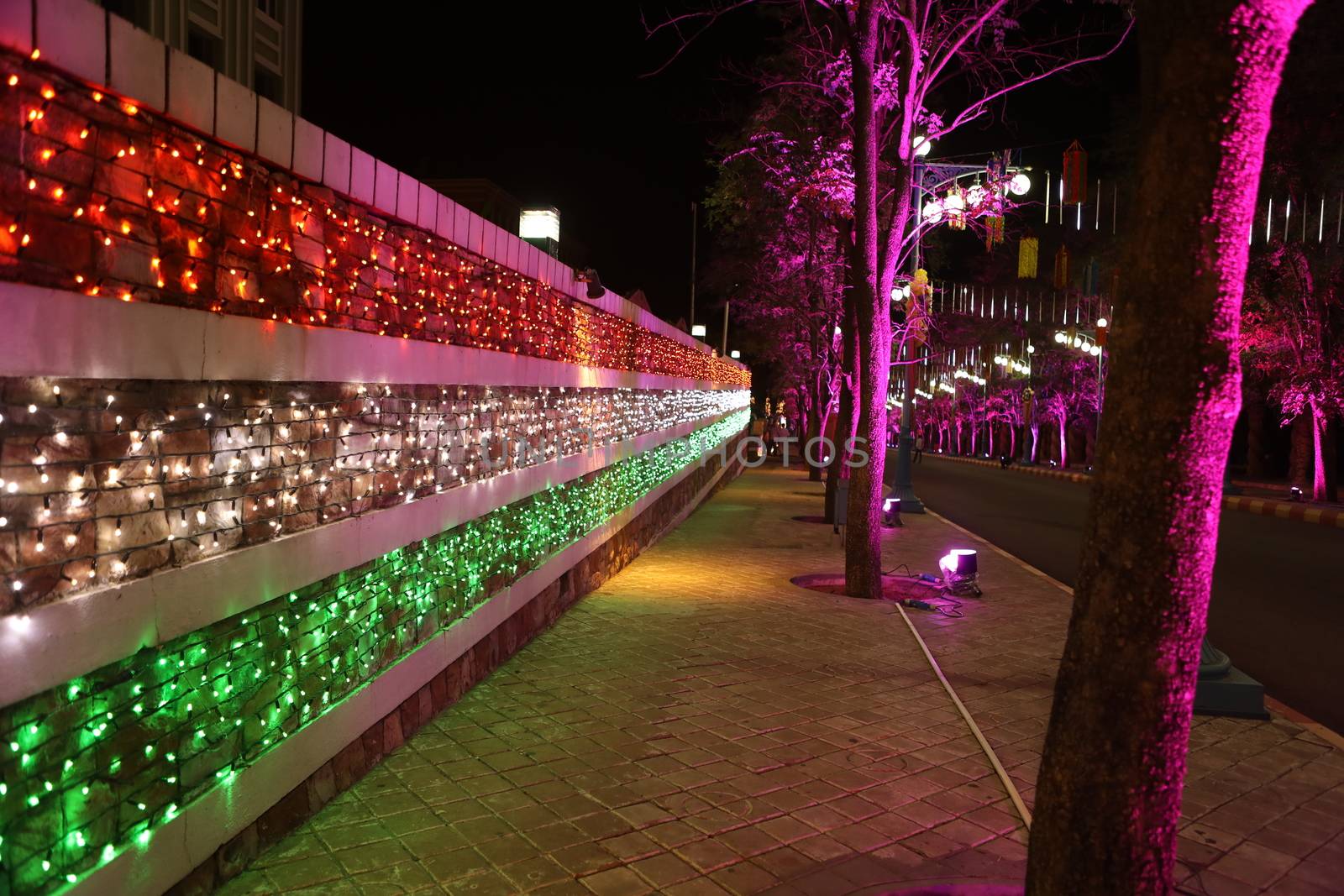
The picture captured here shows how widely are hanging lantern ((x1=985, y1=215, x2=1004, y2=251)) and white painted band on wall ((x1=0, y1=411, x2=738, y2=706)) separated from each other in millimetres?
9191

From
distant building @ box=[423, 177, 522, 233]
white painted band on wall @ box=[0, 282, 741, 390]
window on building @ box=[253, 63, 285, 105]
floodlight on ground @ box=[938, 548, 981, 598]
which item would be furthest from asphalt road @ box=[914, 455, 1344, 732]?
distant building @ box=[423, 177, 522, 233]

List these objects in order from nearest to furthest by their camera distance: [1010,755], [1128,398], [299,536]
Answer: [1128,398] < [299,536] < [1010,755]

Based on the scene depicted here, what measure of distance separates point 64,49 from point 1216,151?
3.21 m

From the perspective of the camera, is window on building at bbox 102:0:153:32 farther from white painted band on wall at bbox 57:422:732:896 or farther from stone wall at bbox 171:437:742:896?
white painted band on wall at bbox 57:422:732:896

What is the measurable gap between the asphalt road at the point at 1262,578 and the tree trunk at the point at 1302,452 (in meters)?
5.62

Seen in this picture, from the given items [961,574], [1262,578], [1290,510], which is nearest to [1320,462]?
[1290,510]

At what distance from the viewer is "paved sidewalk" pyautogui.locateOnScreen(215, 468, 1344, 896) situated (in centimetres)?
391

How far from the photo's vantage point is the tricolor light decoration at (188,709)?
8.84 feet

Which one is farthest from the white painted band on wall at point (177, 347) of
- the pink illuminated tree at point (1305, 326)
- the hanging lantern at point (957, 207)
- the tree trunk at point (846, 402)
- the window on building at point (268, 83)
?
the window on building at point (268, 83)

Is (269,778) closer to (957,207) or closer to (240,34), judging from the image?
(957,207)

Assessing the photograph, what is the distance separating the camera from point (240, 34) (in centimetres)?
3481

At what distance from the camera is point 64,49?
2656 mm

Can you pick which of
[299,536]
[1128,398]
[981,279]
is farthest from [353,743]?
[981,279]

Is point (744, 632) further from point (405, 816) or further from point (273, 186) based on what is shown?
point (273, 186)
